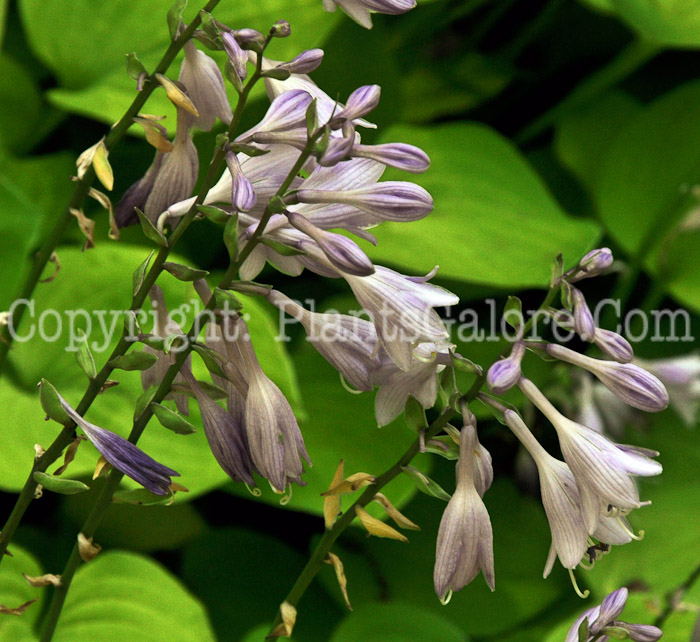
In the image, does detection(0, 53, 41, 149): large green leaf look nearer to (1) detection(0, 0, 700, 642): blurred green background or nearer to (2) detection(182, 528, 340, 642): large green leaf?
(1) detection(0, 0, 700, 642): blurred green background

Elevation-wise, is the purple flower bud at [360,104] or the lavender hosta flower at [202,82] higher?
the purple flower bud at [360,104]

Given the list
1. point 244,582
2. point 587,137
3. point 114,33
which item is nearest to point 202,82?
point 114,33

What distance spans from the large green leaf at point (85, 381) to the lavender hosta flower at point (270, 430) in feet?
1.04

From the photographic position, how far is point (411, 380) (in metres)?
0.32

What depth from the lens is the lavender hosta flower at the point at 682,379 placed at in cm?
84

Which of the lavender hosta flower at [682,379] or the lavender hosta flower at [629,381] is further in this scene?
the lavender hosta flower at [682,379]

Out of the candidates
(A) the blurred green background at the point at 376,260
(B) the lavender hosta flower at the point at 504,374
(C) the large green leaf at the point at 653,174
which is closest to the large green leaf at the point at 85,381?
(A) the blurred green background at the point at 376,260

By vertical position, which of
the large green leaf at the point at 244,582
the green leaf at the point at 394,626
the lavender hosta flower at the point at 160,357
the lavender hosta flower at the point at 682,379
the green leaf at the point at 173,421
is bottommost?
the large green leaf at the point at 244,582

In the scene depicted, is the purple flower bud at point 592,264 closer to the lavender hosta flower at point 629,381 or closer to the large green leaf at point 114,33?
the lavender hosta flower at point 629,381

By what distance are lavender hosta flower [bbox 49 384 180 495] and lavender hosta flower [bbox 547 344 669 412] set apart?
0.46ft

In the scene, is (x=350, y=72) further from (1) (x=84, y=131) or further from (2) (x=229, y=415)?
(2) (x=229, y=415)

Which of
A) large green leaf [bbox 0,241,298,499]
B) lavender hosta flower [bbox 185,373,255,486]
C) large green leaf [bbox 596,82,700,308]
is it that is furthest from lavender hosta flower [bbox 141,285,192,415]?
large green leaf [bbox 596,82,700,308]

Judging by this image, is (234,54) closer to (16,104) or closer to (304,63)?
(304,63)

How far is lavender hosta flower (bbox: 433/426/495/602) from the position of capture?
292 millimetres
